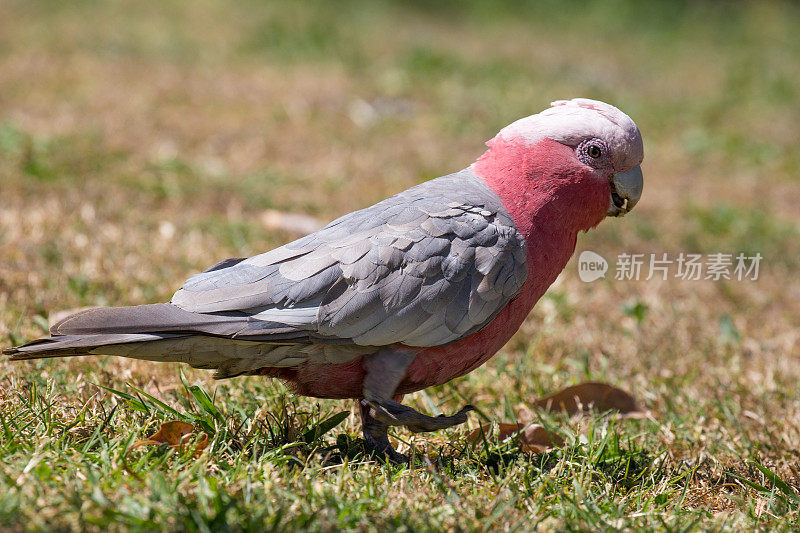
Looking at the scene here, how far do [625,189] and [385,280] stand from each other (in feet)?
2.88

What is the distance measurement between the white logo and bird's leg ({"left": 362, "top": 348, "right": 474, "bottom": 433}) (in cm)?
241

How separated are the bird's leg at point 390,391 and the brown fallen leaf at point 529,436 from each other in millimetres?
373

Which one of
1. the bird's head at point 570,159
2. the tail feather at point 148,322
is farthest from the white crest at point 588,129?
the tail feather at point 148,322

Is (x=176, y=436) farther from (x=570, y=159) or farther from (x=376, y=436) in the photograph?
(x=570, y=159)

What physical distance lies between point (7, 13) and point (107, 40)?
1.46 meters

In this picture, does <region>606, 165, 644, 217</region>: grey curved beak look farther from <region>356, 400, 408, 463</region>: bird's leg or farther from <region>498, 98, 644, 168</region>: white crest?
<region>356, 400, 408, 463</region>: bird's leg

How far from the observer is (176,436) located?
230cm

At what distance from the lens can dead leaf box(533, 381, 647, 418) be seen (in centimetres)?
308

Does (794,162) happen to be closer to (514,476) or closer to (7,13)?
(514,476)

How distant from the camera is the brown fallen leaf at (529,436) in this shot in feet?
8.71

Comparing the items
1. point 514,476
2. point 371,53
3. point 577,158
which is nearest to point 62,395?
point 514,476

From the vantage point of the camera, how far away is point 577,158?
248 centimetres

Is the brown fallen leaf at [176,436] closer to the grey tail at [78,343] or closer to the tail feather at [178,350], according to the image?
the tail feather at [178,350]

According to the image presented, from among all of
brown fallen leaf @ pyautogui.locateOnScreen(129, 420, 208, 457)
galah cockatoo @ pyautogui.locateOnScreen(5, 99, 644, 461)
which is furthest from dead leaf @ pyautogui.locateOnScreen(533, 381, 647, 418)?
Answer: brown fallen leaf @ pyautogui.locateOnScreen(129, 420, 208, 457)
